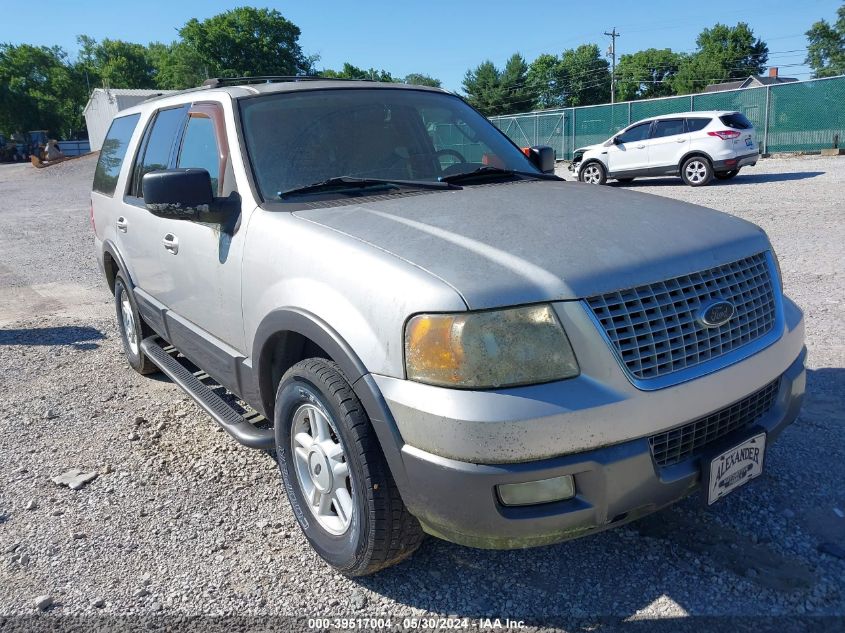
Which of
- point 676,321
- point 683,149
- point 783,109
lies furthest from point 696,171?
point 676,321

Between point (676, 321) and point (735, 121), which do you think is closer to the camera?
point (676, 321)

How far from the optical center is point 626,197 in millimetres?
3031

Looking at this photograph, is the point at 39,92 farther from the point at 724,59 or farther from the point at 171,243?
the point at 171,243

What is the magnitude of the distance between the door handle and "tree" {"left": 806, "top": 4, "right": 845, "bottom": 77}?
9400cm

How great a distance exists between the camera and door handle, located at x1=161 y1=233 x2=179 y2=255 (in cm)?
355

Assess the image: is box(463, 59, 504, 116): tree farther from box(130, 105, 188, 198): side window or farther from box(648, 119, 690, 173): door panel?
box(130, 105, 188, 198): side window

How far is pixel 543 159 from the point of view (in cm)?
402

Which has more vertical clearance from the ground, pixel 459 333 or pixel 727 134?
pixel 727 134

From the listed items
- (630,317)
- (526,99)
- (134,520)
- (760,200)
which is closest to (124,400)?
(134,520)

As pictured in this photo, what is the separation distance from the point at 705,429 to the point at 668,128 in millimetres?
15762

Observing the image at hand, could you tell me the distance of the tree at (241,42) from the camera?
7338 cm

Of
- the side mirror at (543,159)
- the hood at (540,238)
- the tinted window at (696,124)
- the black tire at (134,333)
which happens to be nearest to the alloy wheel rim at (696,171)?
the tinted window at (696,124)

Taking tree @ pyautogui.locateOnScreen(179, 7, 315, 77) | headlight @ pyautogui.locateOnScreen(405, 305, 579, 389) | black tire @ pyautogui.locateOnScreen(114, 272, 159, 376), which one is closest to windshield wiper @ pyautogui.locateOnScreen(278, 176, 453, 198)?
headlight @ pyautogui.locateOnScreen(405, 305, 579, 389)

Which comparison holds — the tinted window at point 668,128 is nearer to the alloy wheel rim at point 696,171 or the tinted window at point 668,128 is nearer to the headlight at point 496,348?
the alloy wheel rim at point 696,171
